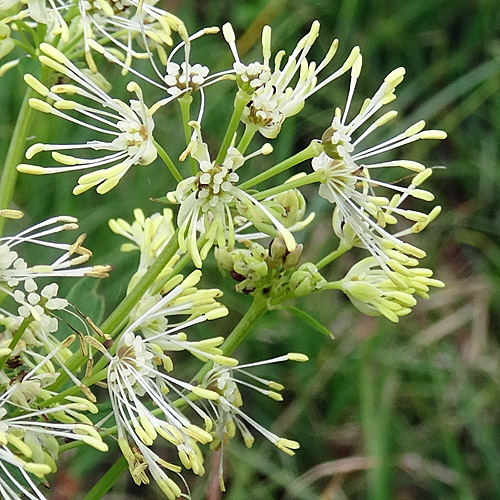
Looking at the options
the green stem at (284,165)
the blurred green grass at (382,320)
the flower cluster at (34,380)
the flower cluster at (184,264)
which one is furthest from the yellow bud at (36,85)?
the blurred green grass at (382,320)

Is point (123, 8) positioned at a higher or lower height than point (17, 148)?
higher

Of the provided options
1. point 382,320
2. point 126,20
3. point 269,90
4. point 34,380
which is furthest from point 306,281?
point 382,320

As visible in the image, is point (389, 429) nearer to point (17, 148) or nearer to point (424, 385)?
point (424, 385)

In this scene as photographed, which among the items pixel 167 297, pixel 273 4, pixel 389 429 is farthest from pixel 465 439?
pixel 167 297

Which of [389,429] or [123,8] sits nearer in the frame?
[123,8]

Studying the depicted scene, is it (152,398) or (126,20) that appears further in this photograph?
(126,20)

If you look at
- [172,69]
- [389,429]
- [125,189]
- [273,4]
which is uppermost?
[273,4]

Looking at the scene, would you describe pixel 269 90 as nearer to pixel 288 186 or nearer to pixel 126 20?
pixel 288 186
